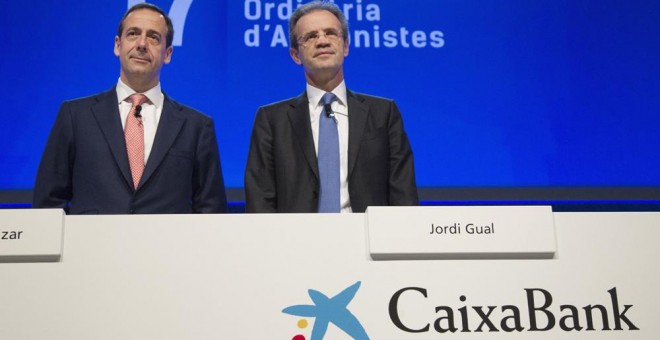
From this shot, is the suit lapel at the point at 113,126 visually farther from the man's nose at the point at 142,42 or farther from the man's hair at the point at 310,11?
the man's hair at the point at 310,11

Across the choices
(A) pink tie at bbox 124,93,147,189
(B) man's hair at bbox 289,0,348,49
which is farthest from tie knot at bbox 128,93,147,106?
(B) man's hair at bbox 289,0,348,49

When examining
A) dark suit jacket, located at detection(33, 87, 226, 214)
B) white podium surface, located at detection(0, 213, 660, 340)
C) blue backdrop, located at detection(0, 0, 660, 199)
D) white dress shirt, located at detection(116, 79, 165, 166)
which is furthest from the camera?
blue backdrop, located at detection(0, 0, 660, 199)

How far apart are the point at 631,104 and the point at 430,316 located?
2397mm

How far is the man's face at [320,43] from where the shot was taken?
6.89 ft

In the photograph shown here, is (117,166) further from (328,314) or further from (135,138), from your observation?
(328,314)

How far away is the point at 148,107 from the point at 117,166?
0.79ft

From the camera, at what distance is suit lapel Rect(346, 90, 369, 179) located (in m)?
1.98

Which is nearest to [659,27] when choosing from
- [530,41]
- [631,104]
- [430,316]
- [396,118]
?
[631,104]

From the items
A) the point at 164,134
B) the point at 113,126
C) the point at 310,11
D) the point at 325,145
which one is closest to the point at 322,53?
the point at 310,11

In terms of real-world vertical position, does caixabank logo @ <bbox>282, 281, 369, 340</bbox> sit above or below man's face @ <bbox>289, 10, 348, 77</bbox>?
below

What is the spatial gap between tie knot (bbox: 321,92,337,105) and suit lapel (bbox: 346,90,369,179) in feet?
0.16

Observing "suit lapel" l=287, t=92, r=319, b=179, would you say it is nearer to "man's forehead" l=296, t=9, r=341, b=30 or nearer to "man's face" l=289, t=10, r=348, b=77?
"man's face" l=289, t=10, r=348, b=77

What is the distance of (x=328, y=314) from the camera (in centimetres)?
102

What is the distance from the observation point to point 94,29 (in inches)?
117
